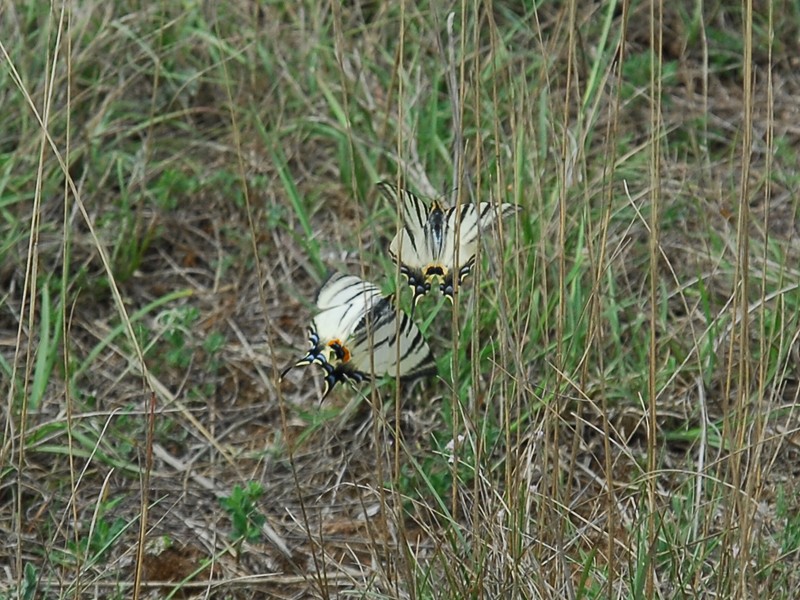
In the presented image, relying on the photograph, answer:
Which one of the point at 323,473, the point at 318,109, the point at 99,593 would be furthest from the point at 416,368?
the point at 318,109

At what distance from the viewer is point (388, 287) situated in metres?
2.11

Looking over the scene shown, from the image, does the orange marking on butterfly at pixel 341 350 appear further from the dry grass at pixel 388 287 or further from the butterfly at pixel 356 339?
the dry grass at pixel 388 287

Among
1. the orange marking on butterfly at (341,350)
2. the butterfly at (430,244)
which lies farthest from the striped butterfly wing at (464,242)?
the orange marking on butterfly at (341,350)

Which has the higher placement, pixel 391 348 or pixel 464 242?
pixel 464 242

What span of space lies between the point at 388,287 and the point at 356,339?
1.01 ft

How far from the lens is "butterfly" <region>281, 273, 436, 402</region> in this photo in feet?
5.80

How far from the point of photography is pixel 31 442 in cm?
201

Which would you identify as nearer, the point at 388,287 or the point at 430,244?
the point at 430,244

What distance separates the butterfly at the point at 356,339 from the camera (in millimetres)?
1769

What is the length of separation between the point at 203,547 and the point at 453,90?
37.5 inches

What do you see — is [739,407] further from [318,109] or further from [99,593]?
[318,109]

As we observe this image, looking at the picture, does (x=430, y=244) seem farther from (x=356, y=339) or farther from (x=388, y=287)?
(x=388, y=287)

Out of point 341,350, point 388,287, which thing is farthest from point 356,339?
point 388,287

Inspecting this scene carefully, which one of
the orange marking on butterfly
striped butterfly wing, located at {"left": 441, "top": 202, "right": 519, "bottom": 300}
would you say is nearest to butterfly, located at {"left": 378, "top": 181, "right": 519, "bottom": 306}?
striped butterfly wing, located at {"left": 441, "top": 202, "right": 519, "bottom": 300}
